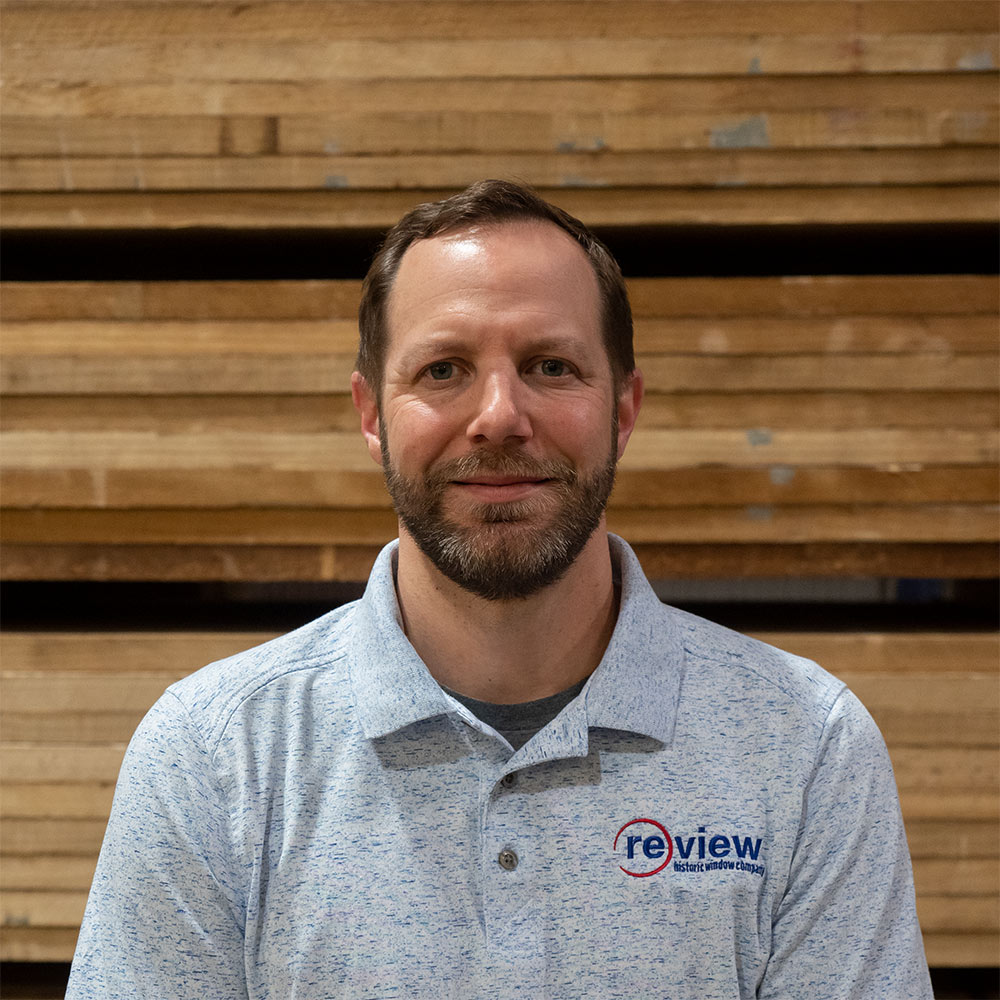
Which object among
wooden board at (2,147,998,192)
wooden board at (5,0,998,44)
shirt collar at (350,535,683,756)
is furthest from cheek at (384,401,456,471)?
wooden board at (5,0,998,44)

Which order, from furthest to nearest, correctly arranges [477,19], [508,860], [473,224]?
[477,19]
[473,224]
[508,860]

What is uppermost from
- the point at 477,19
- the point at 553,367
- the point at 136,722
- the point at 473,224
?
the point at 477,19

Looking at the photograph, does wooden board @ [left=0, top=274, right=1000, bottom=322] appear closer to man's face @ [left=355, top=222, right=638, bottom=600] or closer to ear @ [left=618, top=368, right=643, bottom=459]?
ear @ [left=618, top=368, right=643, bottom=459]

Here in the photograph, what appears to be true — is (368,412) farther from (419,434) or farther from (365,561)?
(365,561)

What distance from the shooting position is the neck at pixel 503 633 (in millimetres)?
846

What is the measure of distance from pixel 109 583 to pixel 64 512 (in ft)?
0.99

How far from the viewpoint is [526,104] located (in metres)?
1.07

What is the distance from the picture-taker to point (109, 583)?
4.60ft

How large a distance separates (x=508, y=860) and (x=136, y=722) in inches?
21.6

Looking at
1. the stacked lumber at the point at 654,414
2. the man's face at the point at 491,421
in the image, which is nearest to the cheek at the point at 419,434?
the man's face at the point at 491,421

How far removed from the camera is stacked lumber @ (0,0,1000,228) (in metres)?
1.07

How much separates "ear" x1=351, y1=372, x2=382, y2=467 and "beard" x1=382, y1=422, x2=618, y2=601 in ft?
→ 0.38

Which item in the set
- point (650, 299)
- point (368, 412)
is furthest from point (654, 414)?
point (368, 412)

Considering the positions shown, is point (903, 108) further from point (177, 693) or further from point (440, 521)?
point (177, 693)
